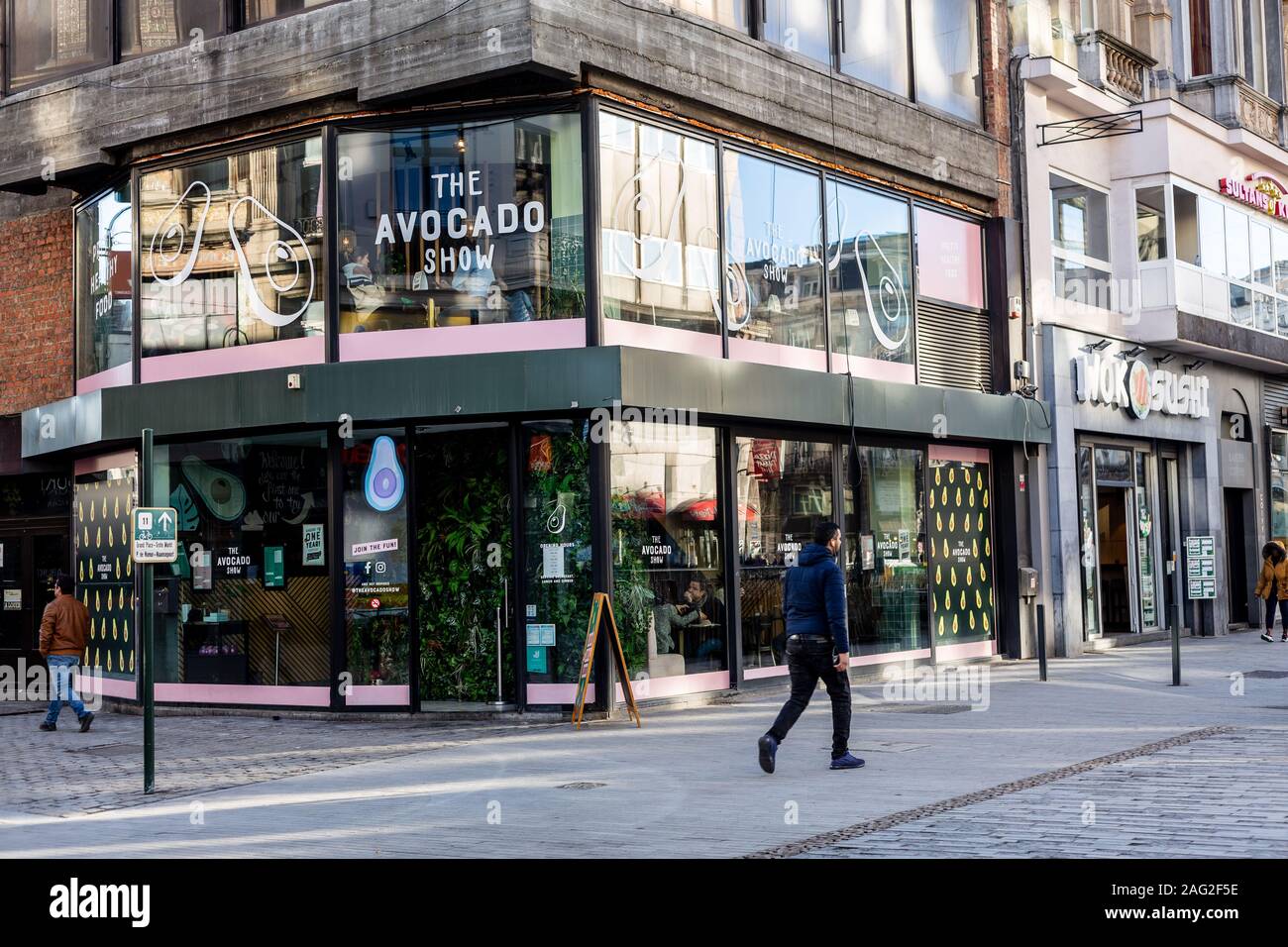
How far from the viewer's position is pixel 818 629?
1105 cm

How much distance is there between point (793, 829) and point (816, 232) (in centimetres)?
1088

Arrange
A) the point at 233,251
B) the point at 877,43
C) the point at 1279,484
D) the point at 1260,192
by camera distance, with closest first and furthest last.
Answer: the point at 233,251 → the point at 877,43 → the point at 1260,192 → the point at 1279,484

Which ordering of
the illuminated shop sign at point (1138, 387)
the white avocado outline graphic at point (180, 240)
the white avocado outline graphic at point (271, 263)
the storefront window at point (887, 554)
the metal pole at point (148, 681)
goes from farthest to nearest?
the illuminated shop sign at point (1138, 387)
the storefront window at point (887, 554)
the white avocado outline graphic at point (180, 240)
the white avocado outline graphic at point (271, 263)
the metal pole at point (148, 681)

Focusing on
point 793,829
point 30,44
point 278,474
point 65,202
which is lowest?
point 793,829

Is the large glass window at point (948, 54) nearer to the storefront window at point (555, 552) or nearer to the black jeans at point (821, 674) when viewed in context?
the storefront window at point (555, 552)

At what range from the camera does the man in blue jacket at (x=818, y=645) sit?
35.7 feet

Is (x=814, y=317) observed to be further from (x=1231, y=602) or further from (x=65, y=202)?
(x=1231, y=602)

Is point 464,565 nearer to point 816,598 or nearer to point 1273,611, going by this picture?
point 816,598

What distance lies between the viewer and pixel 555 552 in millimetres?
14891

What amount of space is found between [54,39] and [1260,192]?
67.5 ft

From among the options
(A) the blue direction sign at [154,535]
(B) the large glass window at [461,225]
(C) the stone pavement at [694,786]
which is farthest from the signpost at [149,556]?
(B) the large glass window at [461,225]

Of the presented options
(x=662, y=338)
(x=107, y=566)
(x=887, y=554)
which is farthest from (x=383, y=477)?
(x=887, y=554)

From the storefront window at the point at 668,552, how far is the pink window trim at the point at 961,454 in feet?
16.4
